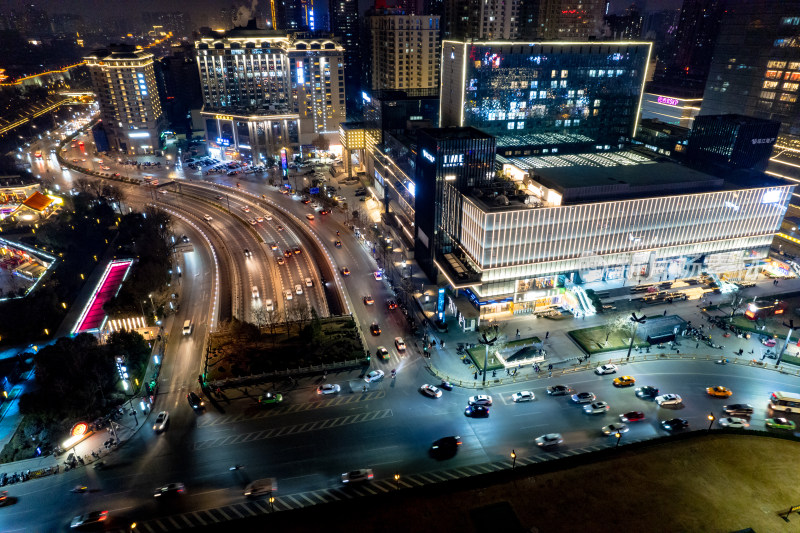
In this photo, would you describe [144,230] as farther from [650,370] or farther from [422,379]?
[650,370]

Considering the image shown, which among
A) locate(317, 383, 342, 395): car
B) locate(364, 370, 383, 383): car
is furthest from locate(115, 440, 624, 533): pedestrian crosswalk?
locate(364, 370, 383, 383): car

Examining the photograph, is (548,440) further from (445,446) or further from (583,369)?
(583,369)

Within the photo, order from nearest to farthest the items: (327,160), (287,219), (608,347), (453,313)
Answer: (608,347), (453,313), (287,219), (327,160)

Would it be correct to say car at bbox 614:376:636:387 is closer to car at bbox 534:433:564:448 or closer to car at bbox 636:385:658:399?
car at bbox 636:385:658:399

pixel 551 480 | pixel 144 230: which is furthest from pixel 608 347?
pixel 144 230

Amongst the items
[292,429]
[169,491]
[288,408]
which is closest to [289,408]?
[288,408]
